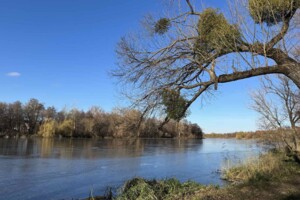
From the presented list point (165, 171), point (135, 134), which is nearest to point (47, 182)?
point (165, 171)

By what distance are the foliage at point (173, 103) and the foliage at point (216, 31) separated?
98 centimetres

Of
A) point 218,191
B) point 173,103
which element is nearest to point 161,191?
point 218,191

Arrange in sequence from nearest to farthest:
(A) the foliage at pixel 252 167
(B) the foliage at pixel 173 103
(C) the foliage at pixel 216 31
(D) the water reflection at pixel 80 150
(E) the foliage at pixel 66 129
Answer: (C) the foliage at pixel 216 31 < (B) the foliage at pixel 173 103 < (A) the foliage at pixel 252 167 < (D) the water reflection at pixel 80 150 < (E) the foliage at pixel 66 129

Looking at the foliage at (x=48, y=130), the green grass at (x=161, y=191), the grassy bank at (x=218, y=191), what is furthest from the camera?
the foliage at (x=48, y=130)

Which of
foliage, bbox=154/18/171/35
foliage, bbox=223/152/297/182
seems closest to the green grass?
foliage, bbox=154/18/171/35

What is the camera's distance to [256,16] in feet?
19.8

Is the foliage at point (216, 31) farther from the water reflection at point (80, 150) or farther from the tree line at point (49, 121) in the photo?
the tree line at point (49, 121)

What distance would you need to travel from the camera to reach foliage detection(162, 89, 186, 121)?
6.45 metres

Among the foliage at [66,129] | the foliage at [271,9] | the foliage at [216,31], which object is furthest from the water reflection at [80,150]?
the foliage at [66,129]

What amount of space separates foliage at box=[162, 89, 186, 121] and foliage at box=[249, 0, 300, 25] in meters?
2.04

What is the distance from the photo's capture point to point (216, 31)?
243 inches

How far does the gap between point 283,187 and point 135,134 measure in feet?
12.5

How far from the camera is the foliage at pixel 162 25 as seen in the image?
22.5ft

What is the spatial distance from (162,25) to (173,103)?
168 cm
